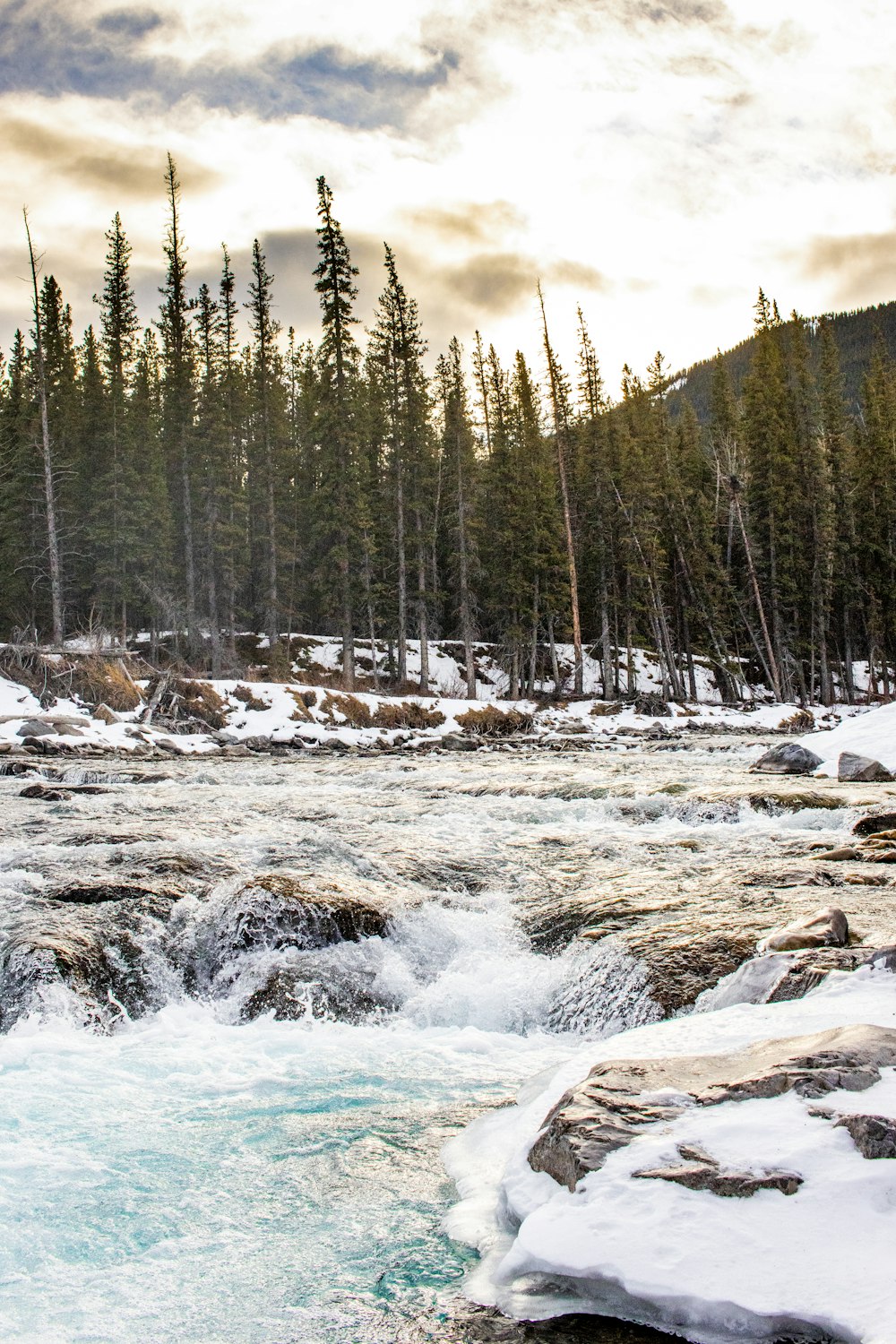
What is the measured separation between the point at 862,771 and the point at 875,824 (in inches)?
159

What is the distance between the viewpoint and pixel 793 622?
125 feet

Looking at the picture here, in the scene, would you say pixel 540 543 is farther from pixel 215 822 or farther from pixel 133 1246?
pixel 133 1246

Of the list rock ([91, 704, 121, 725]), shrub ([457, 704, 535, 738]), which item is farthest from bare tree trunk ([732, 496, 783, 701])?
rock ([91, 704, 121, 725])

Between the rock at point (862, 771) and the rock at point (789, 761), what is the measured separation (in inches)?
39.8

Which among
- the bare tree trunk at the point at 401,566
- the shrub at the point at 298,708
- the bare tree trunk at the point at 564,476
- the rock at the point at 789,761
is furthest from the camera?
the bare tree trunk at the point at 564,476

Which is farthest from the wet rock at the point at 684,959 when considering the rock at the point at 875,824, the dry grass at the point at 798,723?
the dry grass at the point at 798,723

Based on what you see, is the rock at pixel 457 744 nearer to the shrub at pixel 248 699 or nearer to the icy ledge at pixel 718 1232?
the shrub at pixel 248 699

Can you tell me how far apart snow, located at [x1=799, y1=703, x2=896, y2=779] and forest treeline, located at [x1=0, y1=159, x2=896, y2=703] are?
17153mm

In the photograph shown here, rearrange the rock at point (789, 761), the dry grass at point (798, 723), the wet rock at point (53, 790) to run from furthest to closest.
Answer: the dry grass at point (798, 723) → the rock at point (789, 761) → the wet rock at point (53, 790)

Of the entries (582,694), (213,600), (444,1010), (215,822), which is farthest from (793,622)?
(444,1010)

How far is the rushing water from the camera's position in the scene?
282cm

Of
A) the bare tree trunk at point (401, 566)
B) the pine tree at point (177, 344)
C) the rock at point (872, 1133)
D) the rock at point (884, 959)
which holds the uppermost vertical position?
the pine tree at point (177, 344)

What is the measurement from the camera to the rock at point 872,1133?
252 centimetres

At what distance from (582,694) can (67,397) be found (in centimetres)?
2715
